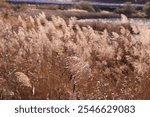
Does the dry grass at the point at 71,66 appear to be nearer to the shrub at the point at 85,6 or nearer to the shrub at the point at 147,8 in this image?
the shrub at the point at 147,8

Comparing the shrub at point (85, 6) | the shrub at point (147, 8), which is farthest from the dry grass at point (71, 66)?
the shrub at point (85, 6)

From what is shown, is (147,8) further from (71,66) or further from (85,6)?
(71,66)

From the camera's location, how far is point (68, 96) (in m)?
5.65

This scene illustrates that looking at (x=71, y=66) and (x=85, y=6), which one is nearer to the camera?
(x=71, y=66)

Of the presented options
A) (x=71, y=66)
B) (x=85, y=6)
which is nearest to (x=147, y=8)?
(x=85, y=6)

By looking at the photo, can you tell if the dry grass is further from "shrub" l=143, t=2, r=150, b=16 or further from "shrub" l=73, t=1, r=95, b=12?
"shrub" l=73, t=1, r=95, b=12

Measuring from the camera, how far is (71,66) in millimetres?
5645

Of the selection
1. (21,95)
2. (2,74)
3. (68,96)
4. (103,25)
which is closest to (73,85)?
(68,96)

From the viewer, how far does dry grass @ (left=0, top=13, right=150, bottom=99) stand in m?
5.81

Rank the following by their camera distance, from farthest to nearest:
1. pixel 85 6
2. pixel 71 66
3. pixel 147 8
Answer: pixel 85 6 → pixel 147 8 → pixel 71 66

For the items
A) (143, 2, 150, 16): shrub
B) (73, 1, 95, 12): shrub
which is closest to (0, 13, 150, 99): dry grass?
(143, 2, 150, 16): shrub

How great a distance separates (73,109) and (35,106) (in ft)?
1.38

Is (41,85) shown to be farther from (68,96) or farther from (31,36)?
(31,36)

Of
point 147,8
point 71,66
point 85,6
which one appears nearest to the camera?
point 71,66
